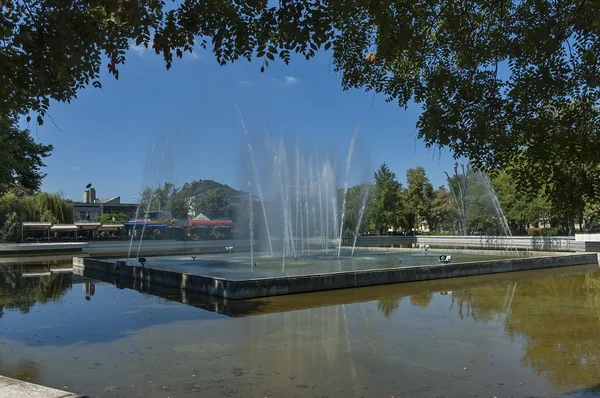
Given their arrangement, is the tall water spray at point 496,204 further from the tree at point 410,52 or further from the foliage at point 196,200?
the foliage at point 196,200

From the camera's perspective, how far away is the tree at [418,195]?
2233 inches

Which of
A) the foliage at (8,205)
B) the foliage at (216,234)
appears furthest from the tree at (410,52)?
the foliage at (216,234)

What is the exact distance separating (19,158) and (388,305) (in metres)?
15.5

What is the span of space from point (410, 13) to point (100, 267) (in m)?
16.5

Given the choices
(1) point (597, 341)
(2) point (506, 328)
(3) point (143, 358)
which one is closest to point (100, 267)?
(3) point (143, 358)

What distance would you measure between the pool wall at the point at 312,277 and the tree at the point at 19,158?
14.7ft

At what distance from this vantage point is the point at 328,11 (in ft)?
12.1

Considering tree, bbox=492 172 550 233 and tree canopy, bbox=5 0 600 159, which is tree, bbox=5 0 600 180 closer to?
tree canopy, bbox=5 0 600 159

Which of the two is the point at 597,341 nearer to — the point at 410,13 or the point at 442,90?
the point at 442,90

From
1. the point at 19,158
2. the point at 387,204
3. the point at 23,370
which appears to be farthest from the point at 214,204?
the point at 23,370

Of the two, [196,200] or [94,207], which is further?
[94,207]

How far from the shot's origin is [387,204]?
55.8 metres

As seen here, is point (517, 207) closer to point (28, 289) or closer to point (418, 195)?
point (418, 195)

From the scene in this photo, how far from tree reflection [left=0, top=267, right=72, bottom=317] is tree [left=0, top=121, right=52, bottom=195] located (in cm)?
338
